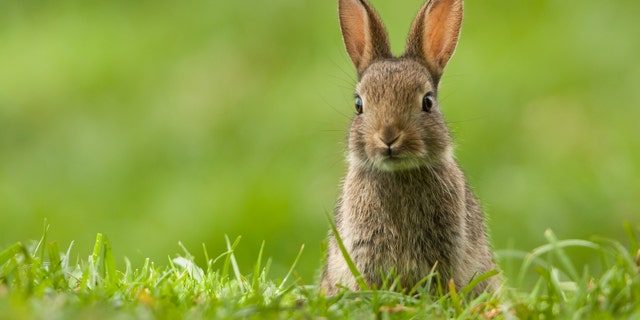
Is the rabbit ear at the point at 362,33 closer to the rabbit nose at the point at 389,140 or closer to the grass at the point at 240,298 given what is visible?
the rabbit nose at the point at 389,140

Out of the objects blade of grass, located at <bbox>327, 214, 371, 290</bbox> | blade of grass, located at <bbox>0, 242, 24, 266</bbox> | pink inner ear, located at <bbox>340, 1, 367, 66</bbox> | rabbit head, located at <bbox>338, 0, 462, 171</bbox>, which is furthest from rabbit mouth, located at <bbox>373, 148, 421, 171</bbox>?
blade of grass, located at <bbox>0, 242, 24, 266</bbox>

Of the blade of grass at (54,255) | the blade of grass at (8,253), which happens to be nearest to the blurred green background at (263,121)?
the blade of grass at (54,255)

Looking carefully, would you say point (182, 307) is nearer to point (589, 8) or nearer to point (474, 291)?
point (474, 291)

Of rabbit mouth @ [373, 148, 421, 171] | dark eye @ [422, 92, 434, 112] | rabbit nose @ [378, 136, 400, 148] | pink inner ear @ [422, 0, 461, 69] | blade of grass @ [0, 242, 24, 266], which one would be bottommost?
blade of grass @ [0, 242, 24, 266]

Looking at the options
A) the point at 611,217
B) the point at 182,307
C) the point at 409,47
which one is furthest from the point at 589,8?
the point at 182,307

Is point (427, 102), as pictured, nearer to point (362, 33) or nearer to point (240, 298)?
point (362, 33)

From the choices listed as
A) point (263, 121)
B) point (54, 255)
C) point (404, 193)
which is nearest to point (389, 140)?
point (404, 193)

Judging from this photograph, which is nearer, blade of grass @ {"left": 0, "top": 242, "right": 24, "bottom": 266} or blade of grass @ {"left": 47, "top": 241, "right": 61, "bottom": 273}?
blade of grass @ {"left": 0, "top": 242, "right": 24, "bottom": 266}

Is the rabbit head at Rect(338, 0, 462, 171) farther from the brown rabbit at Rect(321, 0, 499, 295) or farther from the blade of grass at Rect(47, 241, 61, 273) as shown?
the blade of grass at Rect(47, 241, 61, 273)
